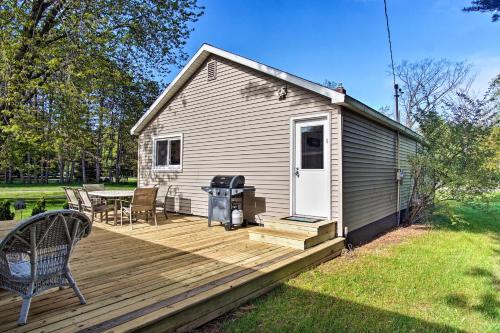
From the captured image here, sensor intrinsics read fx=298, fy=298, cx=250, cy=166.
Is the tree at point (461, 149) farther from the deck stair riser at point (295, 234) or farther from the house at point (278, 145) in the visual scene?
the deck stair riser at point (295, 234)

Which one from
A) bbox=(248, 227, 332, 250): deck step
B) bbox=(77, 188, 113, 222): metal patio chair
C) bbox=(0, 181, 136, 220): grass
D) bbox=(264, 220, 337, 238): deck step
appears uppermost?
bbox=(77, 188, 113, 222): metal patio chair

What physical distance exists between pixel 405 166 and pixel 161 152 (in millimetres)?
7652

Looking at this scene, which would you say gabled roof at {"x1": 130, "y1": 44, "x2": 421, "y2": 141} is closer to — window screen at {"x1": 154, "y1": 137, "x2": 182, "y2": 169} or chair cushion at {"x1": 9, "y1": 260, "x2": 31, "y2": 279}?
window screen at {"x1": 154, "y1": 137, "x2": 182, "y2": 169}

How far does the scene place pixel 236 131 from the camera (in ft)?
23.7

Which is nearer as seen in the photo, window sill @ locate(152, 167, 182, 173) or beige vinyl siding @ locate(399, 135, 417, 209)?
window sill @ locate(152, 167, 182, 173)

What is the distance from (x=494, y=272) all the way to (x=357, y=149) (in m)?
3.03

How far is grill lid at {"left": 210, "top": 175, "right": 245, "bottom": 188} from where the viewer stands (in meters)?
6.20

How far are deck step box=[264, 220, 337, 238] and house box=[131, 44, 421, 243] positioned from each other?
247 mm

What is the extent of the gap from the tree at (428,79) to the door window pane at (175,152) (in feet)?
61.3

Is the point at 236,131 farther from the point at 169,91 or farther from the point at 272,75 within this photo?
the point at 169,91

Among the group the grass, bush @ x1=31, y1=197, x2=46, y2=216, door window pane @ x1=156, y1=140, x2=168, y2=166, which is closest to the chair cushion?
bush @ x1=31, y1=197, x2=46, y2=216

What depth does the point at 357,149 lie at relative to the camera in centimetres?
621

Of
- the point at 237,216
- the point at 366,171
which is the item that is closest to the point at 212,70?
the point at 237,216

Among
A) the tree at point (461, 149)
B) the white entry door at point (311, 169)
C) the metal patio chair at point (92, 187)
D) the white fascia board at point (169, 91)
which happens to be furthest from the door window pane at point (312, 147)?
the metal patio chair at point (92, 187)
